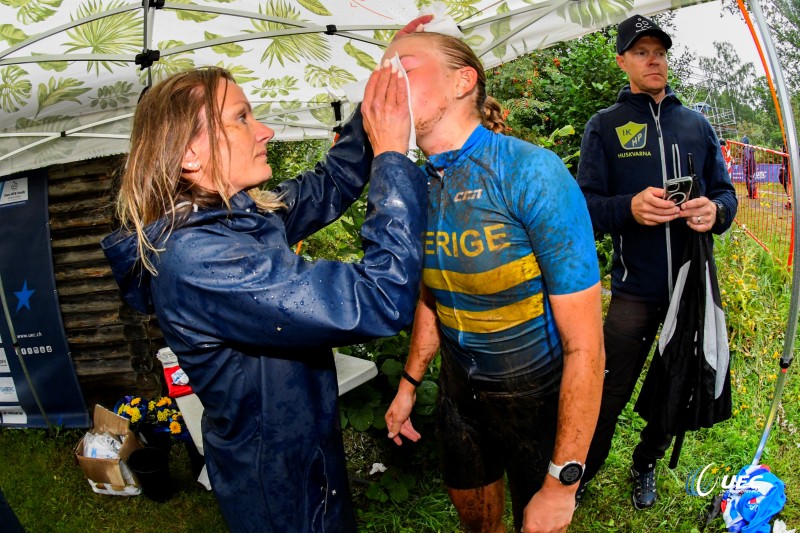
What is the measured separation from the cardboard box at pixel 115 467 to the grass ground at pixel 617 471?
0.12m

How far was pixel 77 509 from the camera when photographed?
4887mm

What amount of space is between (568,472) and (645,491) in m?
2.25

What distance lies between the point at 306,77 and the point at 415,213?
3622 mm

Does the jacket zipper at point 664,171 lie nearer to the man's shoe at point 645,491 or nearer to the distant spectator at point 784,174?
the man's shoe at point 645,491

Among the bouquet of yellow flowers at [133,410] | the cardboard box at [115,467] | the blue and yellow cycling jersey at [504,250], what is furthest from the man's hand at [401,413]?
the bouquet of yellow flowers at [133,410]

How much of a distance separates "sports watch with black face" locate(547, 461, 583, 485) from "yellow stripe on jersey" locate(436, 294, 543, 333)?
1.61 ft

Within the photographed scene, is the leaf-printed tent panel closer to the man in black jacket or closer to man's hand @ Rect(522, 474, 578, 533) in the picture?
the man in black jacket

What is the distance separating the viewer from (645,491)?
3.74 meters

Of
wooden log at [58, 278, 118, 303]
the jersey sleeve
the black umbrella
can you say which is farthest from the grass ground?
the jersey sleeve

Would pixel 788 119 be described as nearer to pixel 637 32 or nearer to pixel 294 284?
pixel 637 32

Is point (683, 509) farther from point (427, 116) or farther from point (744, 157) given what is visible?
point (744, 157)

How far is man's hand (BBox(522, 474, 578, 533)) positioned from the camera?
6.33 feet

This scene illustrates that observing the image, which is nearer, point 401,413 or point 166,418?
point 401,413

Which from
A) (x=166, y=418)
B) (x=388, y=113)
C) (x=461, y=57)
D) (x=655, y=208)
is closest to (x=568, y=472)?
(x=388, y=113)
